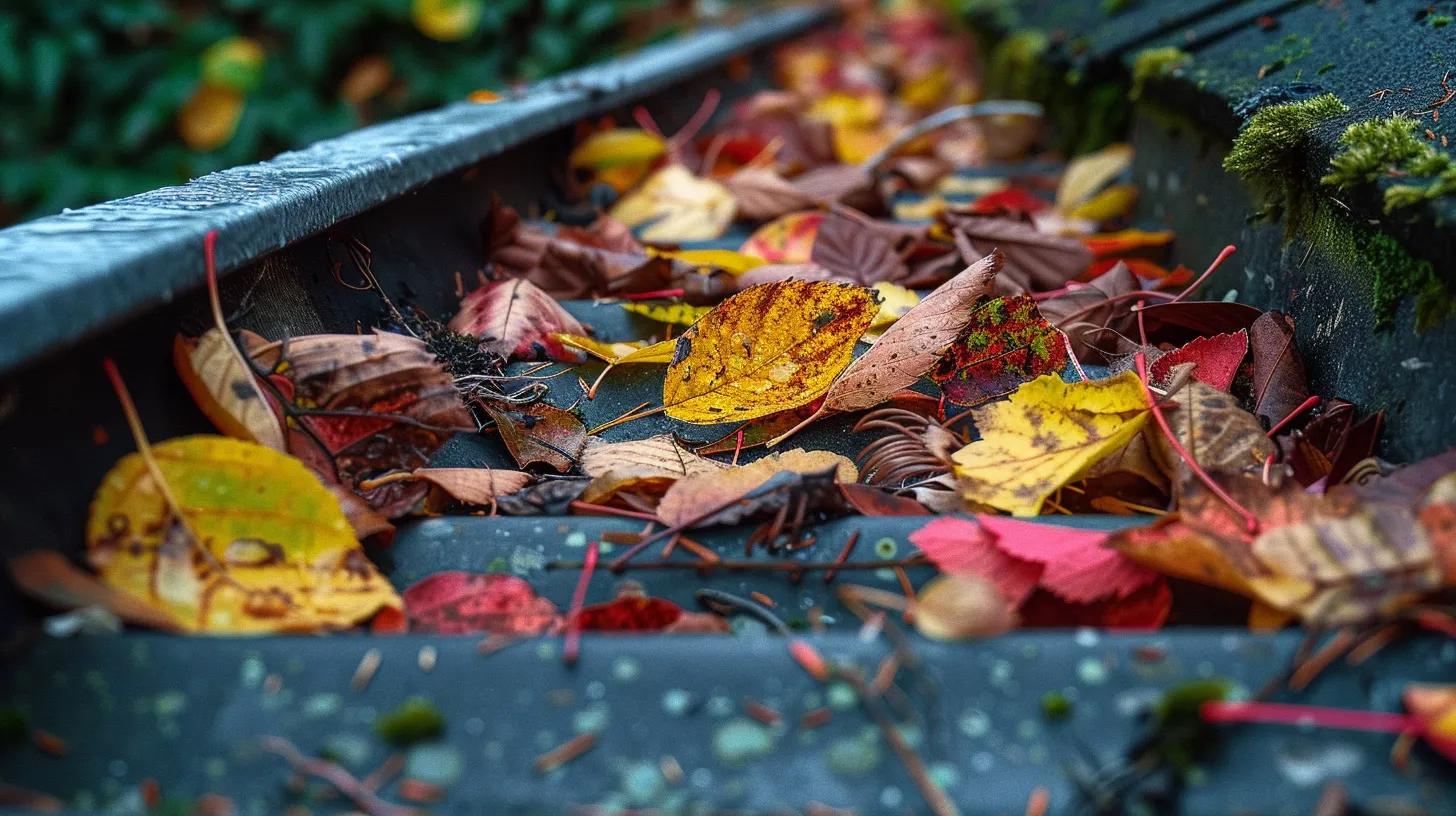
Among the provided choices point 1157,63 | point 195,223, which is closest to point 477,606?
point 195,223

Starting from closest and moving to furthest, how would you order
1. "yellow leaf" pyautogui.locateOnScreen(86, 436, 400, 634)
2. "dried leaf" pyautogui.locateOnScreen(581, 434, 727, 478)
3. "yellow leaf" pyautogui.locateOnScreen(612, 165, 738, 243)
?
1. "yellow leaf" pyautogui.locateOnScreen(86, 436, 400, 634)
2. "dried leaf" pyautogui.locateOnScreen(581, 434, 727, 478)
3. "yellow leaf" pyautogui.locateOnScreen(612, 165, 738, 243)

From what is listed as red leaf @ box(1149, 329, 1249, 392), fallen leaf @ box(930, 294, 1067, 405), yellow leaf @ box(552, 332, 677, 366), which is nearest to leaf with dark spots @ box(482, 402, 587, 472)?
yellow leaf @ box(552, 332, 677, 366)

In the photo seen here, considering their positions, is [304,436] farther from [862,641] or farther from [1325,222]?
[1325,222]

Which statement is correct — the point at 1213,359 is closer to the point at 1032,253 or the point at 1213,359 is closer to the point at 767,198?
the point at 1032,253

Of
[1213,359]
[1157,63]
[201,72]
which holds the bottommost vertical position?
[201,72]

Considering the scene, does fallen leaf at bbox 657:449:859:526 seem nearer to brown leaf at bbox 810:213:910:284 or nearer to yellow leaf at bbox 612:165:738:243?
brown leaf at bbox 810:213:910:284

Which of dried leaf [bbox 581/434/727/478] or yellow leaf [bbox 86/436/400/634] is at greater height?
yellow leaf [bbox 86/436/400/634]

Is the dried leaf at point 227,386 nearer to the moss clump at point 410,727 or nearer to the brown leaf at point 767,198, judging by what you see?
the moss clump at point 410,727
